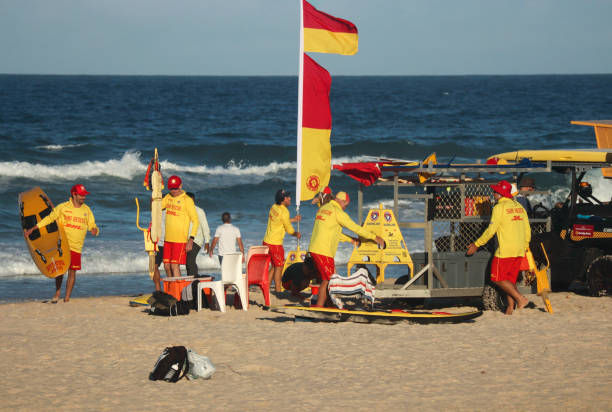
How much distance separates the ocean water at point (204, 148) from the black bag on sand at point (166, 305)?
3396mm

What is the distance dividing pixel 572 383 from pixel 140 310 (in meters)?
5.70

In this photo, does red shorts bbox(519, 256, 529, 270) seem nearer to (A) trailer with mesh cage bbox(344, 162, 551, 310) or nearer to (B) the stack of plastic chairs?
(A) trailer with mesh cage bbox(344, 162, 551, 310)

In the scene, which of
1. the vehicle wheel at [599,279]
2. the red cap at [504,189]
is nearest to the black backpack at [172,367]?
the red cap at [504,189]

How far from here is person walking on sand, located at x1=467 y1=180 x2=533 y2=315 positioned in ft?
31.3

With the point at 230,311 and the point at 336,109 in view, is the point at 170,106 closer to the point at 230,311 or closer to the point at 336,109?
the point at 336,109

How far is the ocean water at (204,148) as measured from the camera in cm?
1703

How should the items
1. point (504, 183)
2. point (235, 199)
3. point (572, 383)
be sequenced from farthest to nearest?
1. point (235, 199)
2. point (504, 183)
3. point (572, 383)

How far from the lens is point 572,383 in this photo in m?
6.98

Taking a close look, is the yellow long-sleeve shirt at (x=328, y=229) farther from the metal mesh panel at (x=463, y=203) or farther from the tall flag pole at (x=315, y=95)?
the metal mesh panel at (x=463, y=203)

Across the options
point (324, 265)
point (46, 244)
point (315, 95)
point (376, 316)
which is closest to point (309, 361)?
point (376, 316)

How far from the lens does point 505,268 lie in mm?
9680

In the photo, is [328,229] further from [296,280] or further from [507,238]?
[507,238]

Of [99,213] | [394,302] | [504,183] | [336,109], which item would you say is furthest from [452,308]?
[336,109]

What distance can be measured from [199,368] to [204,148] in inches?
1219
